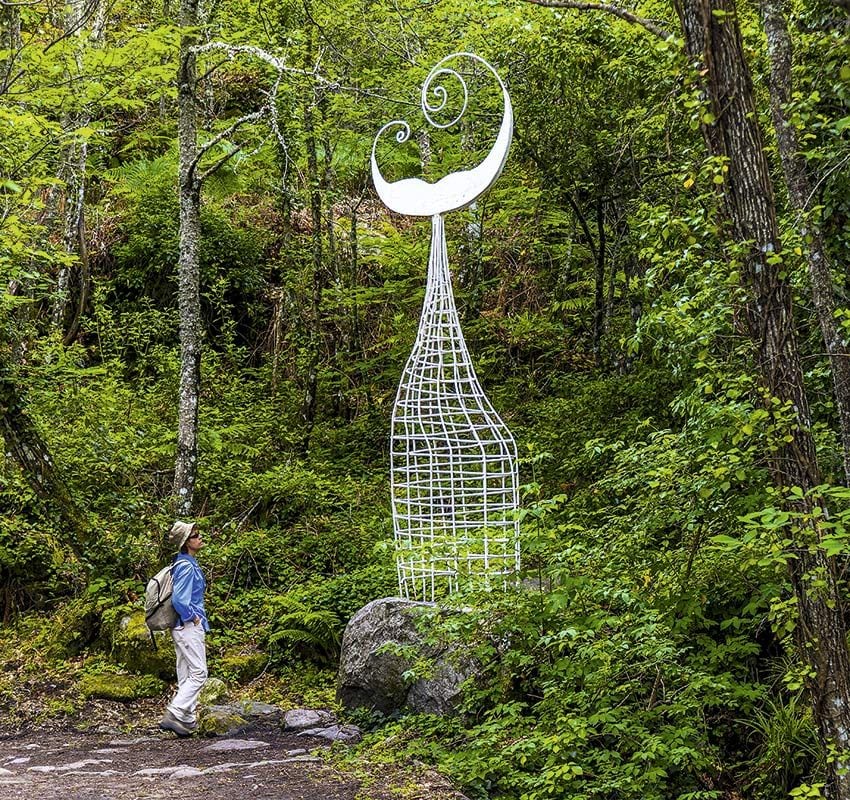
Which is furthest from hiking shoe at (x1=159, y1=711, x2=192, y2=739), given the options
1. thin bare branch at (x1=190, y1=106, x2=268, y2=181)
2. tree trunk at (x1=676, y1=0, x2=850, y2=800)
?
thin bare branch at (x1=190, y1=106, x2=268, y2=181)

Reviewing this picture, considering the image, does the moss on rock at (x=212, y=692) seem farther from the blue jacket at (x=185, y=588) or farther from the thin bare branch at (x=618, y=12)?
the thin bare branch at (x=618, y=12)

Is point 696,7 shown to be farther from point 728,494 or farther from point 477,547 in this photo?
point 477,547

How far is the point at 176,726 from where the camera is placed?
6492 mm

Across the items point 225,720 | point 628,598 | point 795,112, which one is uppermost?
point 795,112

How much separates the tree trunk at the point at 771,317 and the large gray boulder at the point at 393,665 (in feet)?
7.49

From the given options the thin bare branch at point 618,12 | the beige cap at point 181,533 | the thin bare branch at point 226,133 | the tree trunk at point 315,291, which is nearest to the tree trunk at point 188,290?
the thin bare branch at point 226,133

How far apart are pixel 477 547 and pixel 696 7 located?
11.3ft

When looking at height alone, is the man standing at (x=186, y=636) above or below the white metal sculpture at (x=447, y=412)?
below

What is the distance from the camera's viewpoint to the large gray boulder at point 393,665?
19.9ft

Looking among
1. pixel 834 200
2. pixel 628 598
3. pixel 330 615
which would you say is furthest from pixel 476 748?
pixel 834 200

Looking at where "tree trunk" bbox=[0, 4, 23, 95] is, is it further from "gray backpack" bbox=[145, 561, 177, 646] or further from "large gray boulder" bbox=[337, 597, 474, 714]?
"large gray boulder" bbox=[337, 597, 474, 714]

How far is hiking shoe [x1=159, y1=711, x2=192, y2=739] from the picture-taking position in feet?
21.3

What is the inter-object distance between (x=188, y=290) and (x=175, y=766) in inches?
165

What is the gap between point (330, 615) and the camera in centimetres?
784
